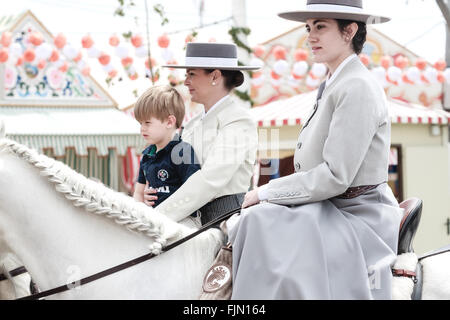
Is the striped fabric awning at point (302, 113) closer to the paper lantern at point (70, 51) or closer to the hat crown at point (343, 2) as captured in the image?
the paper lantern at point (70, 51)

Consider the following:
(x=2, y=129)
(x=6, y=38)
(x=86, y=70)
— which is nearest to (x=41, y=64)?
(x=86, y=70)

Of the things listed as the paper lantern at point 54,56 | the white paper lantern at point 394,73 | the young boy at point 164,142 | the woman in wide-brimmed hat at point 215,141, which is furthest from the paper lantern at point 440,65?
the young boy at point 164,142

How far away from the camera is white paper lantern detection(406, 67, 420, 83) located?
11.3m

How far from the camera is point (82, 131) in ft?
41.7

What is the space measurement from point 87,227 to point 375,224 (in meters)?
1.11

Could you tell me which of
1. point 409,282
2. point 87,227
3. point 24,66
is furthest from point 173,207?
point 24,66

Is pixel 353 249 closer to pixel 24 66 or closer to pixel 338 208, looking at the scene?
pixel 338 208

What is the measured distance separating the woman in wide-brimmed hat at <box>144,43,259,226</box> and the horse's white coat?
1.66ft

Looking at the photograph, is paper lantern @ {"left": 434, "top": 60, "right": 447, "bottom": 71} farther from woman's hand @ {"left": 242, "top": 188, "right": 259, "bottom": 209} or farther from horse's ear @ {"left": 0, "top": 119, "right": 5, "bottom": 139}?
horse's ear @ {"left": 0, "top": 119, "right": 5, "bottom": 139}

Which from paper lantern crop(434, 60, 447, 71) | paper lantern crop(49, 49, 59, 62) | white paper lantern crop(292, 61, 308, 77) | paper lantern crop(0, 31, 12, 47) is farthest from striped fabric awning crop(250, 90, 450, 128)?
paper lantern crop(0, 31, 12, 47)

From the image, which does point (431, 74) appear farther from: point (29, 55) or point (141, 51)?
point (29, 55)

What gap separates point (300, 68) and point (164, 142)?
8.13 metres

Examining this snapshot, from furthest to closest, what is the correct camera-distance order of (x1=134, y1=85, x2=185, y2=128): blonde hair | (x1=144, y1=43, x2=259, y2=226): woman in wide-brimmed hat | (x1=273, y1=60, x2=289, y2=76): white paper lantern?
(x1=273, y1=60, x2=289, y2=76): white paper lantern, (x1=134, y1=85, x2=185, y2=128): blonde hair, (x1=144, y1=43, x2=259, y2=226): woman in wide-brimmed hat

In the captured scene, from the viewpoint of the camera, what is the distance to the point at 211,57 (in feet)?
11.6
